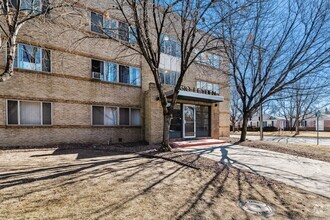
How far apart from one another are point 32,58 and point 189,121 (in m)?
10.9

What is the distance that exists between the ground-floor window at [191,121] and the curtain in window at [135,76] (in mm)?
3733

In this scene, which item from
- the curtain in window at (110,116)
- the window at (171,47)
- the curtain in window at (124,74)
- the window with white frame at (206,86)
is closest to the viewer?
the curtain in window at (110,116)

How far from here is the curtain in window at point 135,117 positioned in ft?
46.8

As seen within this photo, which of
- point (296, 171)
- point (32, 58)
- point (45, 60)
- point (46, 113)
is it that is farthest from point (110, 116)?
point (296, 171)

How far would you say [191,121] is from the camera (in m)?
14.3

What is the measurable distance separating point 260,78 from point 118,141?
12.1 m

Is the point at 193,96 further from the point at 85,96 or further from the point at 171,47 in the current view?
the point at 85,96

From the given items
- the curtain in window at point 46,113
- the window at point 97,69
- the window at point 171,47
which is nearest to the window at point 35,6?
the window at point 97,69

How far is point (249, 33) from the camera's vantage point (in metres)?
13.2

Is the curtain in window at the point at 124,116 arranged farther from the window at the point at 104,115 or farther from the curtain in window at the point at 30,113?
the curtain in window at the point at 30,113

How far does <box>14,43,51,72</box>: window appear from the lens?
10336 millimetres

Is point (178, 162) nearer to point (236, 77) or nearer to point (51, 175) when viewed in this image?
point (51, 175)

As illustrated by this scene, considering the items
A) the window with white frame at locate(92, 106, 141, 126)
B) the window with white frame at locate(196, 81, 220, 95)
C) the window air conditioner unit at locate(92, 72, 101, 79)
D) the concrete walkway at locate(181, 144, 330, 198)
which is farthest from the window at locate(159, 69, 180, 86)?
the concrete walkway at locate(181, 144, 330, 198)

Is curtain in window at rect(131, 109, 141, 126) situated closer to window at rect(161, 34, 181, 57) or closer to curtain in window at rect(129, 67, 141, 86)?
curtain in window at rect(129, 67, 141, 86)
